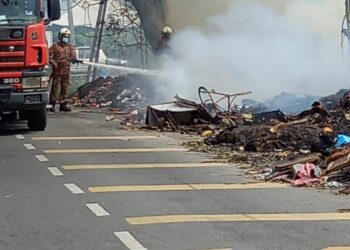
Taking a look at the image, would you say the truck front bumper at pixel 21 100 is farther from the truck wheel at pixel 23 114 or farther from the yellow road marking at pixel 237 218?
the yellow road marking at pixel 237 218

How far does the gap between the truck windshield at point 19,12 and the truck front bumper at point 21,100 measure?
126 cm

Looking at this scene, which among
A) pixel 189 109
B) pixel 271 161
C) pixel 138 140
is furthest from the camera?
pixel 189 109

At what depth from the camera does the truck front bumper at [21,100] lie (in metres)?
15.3

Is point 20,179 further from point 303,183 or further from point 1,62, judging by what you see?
point 1,62

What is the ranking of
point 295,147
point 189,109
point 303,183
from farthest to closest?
point 189,109 < point 295,147 < point 303,183

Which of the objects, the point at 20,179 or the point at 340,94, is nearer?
the point at 20,179

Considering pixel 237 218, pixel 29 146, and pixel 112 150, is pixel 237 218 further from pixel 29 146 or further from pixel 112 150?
pixel 29 146

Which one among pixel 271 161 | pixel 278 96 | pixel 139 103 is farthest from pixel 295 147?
pixel 139 103

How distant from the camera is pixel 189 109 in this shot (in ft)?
54.4

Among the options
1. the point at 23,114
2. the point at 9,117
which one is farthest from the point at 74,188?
the point at 9,117

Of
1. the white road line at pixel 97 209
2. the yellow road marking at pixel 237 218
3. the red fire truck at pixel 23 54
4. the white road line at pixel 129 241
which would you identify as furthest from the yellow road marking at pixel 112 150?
the white road line at pixel 129 241

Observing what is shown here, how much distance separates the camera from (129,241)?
25.0ft

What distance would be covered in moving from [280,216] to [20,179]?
3.79 meters

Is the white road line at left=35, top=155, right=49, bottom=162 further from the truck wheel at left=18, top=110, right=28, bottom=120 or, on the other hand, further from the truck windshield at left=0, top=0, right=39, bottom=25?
the truck wheel at left=18, top=110, right=28, bottom=120
